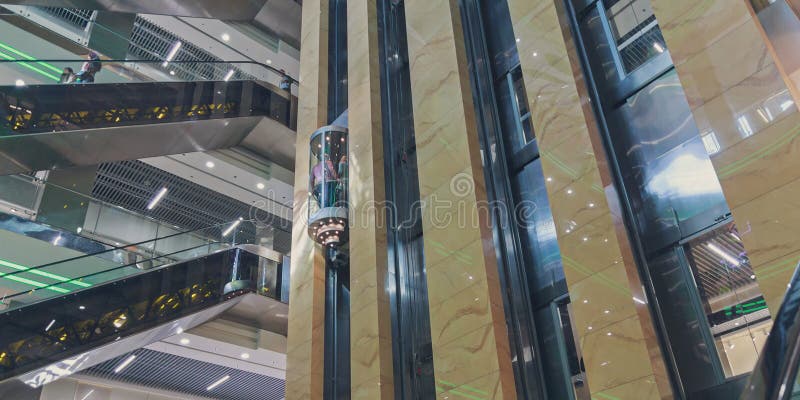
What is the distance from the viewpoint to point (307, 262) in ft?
32.8

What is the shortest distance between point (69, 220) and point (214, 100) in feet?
13.2

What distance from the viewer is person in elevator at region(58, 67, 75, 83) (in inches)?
501

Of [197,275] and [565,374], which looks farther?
[197,275]

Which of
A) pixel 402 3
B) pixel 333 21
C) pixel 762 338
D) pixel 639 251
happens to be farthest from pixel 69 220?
pixel 762 338

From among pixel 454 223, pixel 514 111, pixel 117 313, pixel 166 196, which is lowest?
pixel 454 223

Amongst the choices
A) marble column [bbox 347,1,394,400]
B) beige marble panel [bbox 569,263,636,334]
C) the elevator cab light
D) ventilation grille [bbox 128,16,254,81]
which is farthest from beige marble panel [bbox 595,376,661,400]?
ventilation grille [bbox 128,16,254,81]

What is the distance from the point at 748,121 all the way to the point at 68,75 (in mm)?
12754

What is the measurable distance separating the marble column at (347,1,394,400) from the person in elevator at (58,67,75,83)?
20.2 feet

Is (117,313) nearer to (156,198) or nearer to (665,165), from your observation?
(156,198)

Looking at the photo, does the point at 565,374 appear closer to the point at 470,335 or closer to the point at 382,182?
the point at 470,335

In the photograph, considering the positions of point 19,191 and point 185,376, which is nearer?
point 19,191

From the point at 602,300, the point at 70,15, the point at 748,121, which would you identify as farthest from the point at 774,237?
the point at 70,15

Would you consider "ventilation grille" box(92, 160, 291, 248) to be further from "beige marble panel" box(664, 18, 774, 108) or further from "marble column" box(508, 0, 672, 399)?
"beige marble panel" box(664, 18, 774, 108)

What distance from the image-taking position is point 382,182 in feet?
30.1
